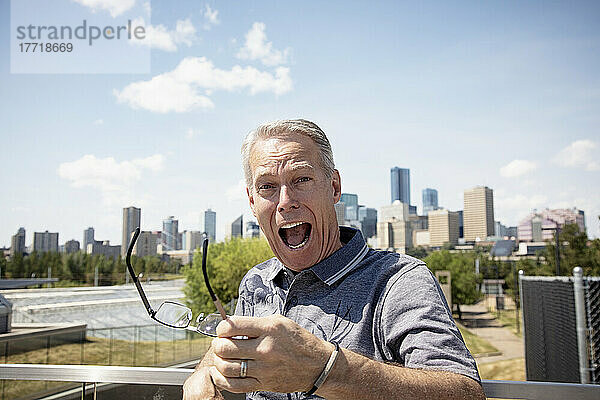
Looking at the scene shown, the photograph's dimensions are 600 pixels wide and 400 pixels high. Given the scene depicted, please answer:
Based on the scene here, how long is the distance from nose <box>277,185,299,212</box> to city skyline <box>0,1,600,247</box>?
754cm

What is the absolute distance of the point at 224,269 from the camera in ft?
37.6

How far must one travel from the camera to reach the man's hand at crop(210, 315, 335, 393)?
2.11 feet

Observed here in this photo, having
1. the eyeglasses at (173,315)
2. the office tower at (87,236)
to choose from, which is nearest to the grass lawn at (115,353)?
the eyeglasses at (173,315)

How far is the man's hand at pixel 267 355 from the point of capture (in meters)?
0.64

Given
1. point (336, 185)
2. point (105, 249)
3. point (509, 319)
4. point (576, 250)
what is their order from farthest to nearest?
point (509, 319) < point (105, 249) < point (576, 250) < point (336, 185)

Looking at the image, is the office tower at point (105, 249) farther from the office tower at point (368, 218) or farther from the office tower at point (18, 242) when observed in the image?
the office tower at point (368, 218)

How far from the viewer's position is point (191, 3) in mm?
18938

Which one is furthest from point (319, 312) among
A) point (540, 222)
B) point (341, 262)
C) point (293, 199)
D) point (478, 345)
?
point (540, 222)

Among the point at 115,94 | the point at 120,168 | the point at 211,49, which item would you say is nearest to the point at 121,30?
the point at 115,94

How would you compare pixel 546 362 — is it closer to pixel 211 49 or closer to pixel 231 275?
pixel 231 275

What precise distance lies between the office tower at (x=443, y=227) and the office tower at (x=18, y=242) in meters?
38.5

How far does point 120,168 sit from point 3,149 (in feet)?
36.8

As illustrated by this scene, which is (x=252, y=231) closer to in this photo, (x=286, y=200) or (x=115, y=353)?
(x=115, y=353)

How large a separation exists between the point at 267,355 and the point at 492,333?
20.9m
